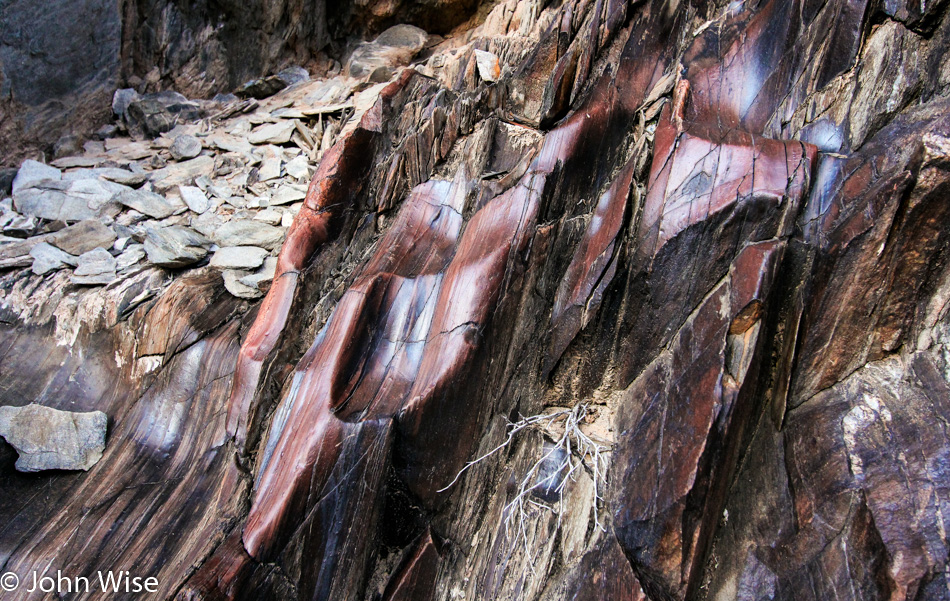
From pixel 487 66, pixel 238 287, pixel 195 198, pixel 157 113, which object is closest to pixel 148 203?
pixel 195 198

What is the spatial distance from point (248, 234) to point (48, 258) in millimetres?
1910

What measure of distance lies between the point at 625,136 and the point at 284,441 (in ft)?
11.9

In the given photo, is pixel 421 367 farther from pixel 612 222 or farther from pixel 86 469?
pixel 86 469

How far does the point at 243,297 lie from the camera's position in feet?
17.6

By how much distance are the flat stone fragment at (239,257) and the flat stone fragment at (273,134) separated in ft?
7.66

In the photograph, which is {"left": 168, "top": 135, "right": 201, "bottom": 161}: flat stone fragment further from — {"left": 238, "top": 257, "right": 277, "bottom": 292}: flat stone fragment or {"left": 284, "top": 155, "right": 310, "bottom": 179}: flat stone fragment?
{"left": 238, "top": 257, "right": 277, "bottom": 292}: flat stone fragment

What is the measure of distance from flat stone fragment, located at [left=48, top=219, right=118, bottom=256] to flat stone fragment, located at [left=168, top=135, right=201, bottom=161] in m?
1.78

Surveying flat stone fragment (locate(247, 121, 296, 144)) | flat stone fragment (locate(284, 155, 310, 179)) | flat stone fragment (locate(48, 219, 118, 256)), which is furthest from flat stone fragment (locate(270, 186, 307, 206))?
flat stone fragment (locate(48, 219, 118, 256))

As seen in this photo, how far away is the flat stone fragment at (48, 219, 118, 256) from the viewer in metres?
5.81

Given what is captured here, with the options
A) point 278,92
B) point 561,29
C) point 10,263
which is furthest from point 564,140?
point 278,92

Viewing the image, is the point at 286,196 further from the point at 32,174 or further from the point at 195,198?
the point at 32,174

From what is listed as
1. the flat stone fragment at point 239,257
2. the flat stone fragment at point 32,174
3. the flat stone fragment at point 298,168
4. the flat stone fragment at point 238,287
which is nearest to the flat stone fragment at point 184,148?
the flat stone fragment at point 32,174

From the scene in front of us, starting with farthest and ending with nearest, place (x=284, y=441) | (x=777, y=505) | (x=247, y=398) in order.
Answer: (x=247, y=398) → (x=284, y=441) → (x=777, y=505)

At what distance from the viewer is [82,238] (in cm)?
588
